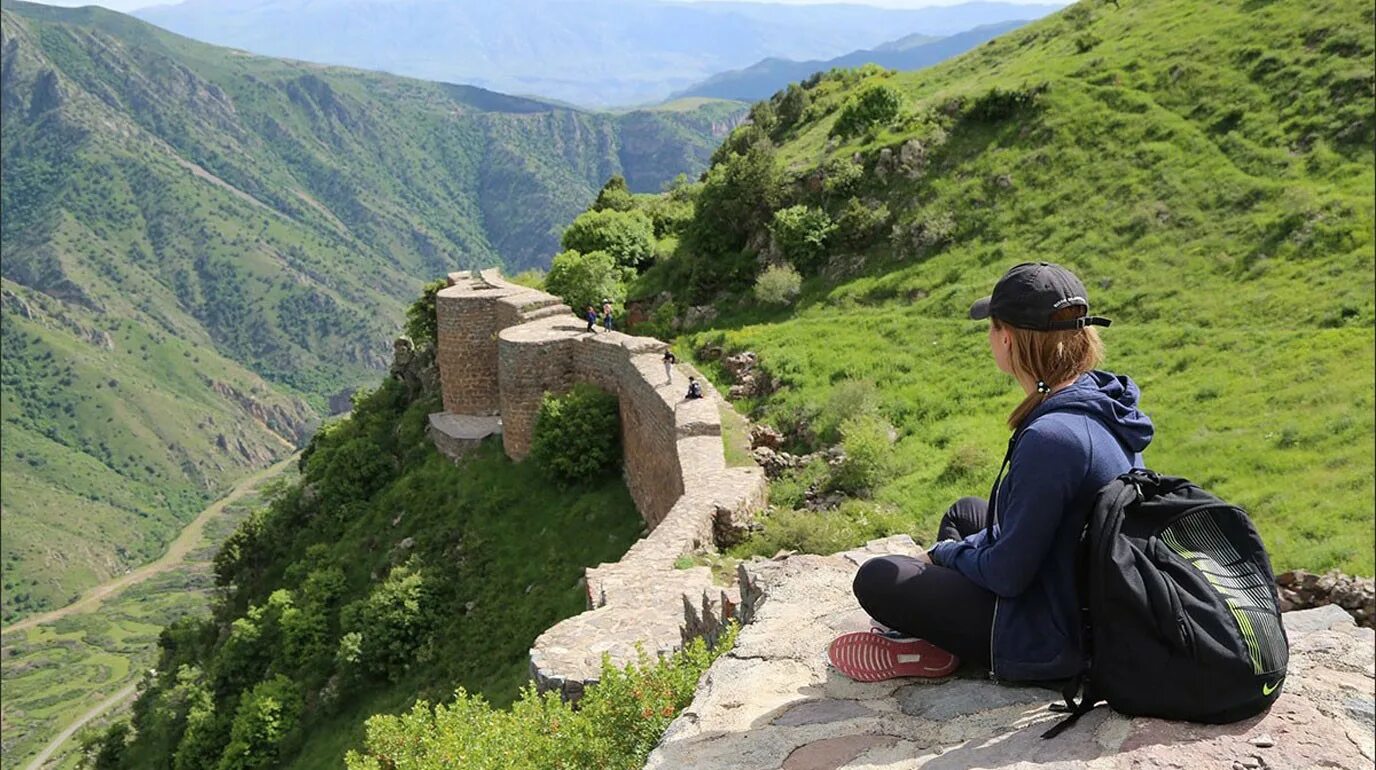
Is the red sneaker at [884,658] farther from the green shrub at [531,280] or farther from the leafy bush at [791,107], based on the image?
the leafy bush at [791,107]

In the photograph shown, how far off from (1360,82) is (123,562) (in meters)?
155

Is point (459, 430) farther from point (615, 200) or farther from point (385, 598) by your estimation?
point (615, 200)

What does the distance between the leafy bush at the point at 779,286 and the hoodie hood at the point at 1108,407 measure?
23.5 metres

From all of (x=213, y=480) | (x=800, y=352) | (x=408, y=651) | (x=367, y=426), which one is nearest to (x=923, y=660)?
(x=408, y=651)

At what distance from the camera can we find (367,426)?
28.8 meters

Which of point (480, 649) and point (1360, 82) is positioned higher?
point (1360, 82)

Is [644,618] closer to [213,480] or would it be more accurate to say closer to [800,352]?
[800,352]

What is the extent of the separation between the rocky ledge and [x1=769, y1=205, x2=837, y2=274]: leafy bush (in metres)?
23.5

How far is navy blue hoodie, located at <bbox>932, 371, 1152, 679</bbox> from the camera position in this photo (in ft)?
12.0

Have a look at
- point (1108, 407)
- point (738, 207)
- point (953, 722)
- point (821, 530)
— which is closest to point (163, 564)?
point (738, 207)

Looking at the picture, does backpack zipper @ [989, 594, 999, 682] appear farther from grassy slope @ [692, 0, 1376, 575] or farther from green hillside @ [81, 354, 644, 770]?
green hillside @ [81, 354, 644, 770]

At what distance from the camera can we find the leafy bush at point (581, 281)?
91.9ft

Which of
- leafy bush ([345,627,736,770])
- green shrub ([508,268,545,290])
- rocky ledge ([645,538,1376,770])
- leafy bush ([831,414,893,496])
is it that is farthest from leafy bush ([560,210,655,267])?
rocky ledge ([645,538,1376,770])

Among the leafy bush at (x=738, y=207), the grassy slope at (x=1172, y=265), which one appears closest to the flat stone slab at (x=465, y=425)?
the grassy slope at (x=1172, y=265)
